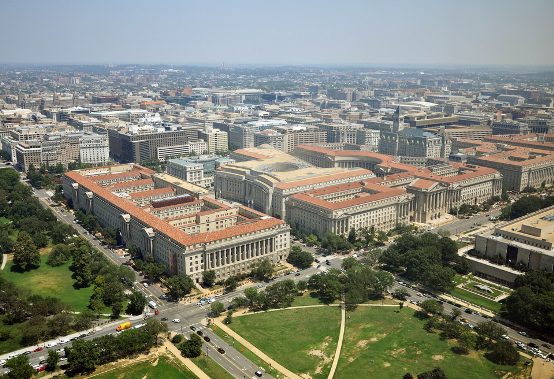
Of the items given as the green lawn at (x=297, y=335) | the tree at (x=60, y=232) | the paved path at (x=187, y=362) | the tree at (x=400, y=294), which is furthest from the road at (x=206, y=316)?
the tree at (x=60, y=232)

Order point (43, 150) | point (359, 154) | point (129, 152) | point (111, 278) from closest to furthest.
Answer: point (111, 278) < point (359, 154) < point (43, 150) < point (129, 152)

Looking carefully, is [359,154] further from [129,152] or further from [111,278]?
[111,278]

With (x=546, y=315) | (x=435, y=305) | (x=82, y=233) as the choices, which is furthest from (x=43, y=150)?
(x=546, y=315)

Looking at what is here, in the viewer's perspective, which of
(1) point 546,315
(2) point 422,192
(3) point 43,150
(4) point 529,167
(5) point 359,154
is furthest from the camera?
(3) point 43,150

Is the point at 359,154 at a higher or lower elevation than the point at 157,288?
higher

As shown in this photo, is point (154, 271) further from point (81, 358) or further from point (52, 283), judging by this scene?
point (81, 358)

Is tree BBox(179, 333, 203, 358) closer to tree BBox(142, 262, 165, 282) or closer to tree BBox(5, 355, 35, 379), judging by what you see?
tree BBox(5, 355, 35, 379)

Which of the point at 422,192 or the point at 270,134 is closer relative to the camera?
the point at 422,192
